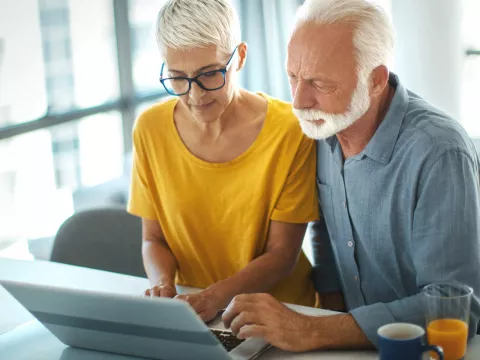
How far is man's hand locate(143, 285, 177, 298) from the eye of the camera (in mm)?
1796

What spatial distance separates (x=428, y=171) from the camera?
1579 mm

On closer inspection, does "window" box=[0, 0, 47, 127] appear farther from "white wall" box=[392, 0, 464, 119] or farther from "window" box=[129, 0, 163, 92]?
"white wall" box=[392, 0, 464, 119]

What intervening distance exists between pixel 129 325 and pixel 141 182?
0.69m

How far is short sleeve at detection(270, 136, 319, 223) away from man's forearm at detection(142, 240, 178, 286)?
288mm

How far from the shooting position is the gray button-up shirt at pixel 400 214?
5.00 ft

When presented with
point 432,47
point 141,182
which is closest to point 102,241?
point 141,182

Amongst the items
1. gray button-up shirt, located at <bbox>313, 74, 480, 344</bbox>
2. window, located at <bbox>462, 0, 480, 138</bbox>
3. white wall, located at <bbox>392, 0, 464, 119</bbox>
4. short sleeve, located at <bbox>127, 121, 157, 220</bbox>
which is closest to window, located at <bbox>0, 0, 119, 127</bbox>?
white wall, located at <bbox>392, 0, 464, 119</bbox>

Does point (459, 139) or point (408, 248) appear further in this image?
point (408, 248)

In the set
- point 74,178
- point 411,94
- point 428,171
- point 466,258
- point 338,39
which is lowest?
point 74,178

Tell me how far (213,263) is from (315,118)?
0.53 meters

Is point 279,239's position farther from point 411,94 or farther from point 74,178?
point 74,178

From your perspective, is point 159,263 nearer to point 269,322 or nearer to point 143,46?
point 269,322

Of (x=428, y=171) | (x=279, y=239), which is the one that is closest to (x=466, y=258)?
(x=428, y=171)

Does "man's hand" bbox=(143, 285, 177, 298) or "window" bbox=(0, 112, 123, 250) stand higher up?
"man's hand" bbox=(143, 285, 177, 298)
